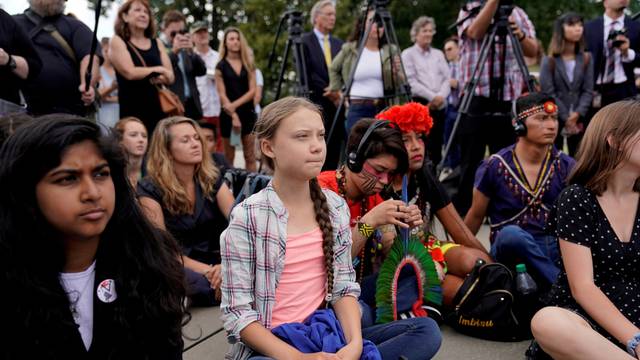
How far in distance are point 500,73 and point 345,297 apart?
2674 millimetres

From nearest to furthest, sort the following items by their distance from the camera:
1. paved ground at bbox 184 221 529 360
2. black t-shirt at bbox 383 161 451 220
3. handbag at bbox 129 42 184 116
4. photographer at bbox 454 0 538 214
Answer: paved ground at bbox 184 221 529 360 → black t-shirt at bbox 383 161 451 220 → photographer at bbox 454 0 538 214 → handbag at bbox 129 42 184 116

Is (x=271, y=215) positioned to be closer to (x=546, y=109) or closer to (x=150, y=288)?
(x=150, y=288)

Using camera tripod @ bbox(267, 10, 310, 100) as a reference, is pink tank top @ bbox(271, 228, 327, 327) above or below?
below

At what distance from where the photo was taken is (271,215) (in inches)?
76.8

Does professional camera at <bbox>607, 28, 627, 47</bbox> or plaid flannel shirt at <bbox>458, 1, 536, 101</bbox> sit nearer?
plaid flannel shirt at <bbox>458, 1, 536, 101</bbox>

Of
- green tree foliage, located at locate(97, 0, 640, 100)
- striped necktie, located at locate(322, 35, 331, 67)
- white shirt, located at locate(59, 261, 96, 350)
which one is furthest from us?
green tree foliage, located at locate(97, 0, 640, 100)

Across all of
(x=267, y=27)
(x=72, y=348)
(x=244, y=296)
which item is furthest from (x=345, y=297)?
(x=267, y=27)

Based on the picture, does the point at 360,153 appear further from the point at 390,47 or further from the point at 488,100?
the point at 390,47

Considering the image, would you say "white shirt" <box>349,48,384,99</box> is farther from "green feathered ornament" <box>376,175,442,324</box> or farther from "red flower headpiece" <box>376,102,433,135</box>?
"green feathered ornament" <box>376,175,442,324</box>

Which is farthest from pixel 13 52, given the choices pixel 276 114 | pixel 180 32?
pixel 180 32

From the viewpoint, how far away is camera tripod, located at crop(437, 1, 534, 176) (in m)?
3.94

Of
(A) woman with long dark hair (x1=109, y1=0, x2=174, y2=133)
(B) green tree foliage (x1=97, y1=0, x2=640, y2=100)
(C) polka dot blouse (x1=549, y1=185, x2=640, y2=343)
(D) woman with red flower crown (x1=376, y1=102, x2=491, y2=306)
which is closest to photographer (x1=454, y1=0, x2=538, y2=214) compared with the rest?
(D) woman with red flower crown (x1=376, y1=102, x2=491, y2=306)

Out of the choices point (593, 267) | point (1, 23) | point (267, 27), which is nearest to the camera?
point (593, 267)

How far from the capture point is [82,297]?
1528 millimetres
